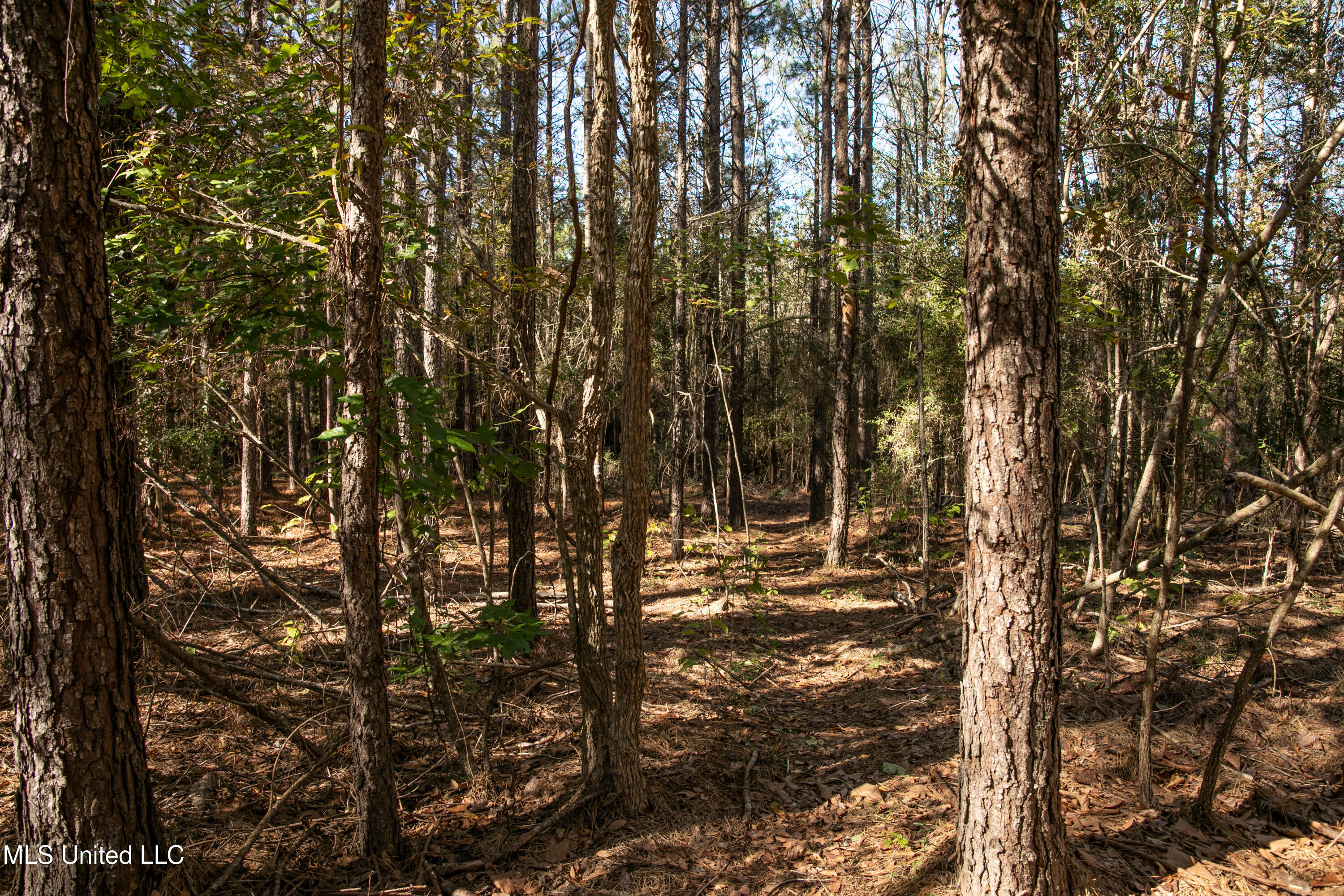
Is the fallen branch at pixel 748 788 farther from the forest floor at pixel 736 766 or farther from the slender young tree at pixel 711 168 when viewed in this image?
the slender young tree at pixel 711 168

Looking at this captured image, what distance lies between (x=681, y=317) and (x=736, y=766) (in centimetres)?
785

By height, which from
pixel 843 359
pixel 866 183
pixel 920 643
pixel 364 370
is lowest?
pixel 920 643

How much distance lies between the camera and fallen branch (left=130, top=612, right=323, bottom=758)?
3.33m

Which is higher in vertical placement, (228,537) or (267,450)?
(267,450)

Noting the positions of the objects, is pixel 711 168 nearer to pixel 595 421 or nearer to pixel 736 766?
pixel 595 421

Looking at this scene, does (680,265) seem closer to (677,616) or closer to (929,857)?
(677,616)

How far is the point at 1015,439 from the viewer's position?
2740 mm

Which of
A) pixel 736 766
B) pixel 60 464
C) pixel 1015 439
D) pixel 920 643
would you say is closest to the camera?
pixel 60 464

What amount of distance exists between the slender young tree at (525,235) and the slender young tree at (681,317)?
301cm

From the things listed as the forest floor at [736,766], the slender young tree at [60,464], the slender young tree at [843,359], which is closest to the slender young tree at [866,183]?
the slender young tree at [843,359]

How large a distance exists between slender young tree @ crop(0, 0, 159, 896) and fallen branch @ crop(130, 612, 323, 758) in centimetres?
53

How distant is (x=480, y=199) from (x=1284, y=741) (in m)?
8.54

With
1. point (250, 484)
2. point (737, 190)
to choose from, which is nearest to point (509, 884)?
point (250, 484)

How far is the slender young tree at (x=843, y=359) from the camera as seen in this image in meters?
11.3
